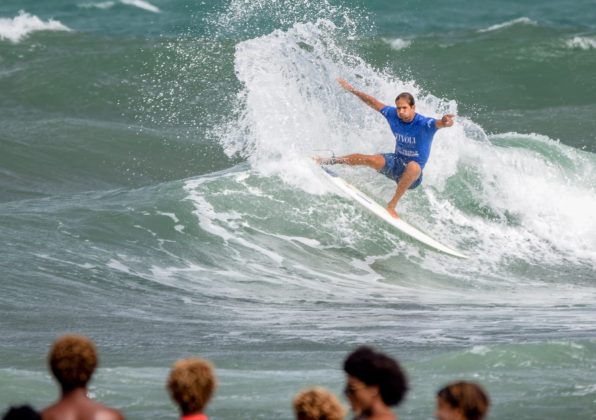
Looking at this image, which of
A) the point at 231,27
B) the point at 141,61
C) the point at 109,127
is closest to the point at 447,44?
the point at 231,27

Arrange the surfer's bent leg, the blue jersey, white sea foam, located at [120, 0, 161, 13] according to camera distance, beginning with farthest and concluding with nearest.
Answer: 1. white sea foam, located at [120, 0, 161, 13]
2. the surfer's bent leg
3. the blue jersey

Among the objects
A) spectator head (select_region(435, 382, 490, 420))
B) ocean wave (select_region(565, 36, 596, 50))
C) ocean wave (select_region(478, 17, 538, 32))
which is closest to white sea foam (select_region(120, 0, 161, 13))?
ocean wave (select_region(478, 17, 538, 32))

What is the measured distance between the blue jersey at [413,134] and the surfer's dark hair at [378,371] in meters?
8.50

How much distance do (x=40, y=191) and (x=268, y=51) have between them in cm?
434

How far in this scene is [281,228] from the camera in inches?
592

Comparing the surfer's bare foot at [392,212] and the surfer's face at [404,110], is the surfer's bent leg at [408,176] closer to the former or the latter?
the surfer's bare foot at [392,212]

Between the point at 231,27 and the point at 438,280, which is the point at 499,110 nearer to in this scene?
the point at 231,27

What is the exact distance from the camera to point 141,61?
93.9 feet

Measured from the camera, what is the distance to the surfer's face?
12.8 metres

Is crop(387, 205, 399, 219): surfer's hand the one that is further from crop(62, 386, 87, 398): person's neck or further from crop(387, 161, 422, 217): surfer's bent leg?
crop(62, 386, 87, 398): person's neck

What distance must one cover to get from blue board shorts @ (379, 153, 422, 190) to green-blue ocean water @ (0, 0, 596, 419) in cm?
109

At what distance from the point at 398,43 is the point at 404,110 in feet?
62.3

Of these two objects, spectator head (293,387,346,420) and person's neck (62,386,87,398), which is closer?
spectator head (293,387,346,420)

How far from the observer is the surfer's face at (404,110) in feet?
42.1
